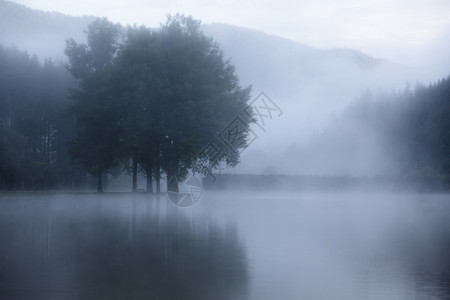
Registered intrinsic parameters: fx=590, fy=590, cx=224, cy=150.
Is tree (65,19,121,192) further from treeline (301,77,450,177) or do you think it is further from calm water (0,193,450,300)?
treeline (301,77,450,177)

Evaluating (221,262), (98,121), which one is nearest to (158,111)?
(98,121)

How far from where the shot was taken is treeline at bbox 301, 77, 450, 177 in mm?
78875

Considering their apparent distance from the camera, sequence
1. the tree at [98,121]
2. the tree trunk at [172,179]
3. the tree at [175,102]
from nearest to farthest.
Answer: the tree at [175,102], the tree trunk at [172,179], the tree at [98,121]

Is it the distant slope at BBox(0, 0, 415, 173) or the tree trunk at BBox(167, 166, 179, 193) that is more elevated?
the distant slope at BBox(0, 0, 415, 173)

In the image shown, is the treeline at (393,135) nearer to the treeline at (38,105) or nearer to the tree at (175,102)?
the tree at (175,102)

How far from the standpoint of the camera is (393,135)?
9012 centimetres

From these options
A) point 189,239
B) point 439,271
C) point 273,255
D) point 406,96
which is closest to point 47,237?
point 189,239

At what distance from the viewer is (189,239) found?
12.8m

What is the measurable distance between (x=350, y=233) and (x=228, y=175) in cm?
4512

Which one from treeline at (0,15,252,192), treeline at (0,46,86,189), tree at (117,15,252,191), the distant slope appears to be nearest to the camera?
tree at (117,15,252,191)

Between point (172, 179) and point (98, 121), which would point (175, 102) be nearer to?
point (172, 179)

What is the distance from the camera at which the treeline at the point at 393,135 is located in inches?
3105

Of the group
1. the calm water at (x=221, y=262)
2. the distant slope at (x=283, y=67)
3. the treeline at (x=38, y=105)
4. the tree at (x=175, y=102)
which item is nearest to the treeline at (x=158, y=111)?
the tree at (x=175, y=102)

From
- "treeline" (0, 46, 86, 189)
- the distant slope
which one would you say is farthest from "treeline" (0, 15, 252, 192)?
the distant slope
